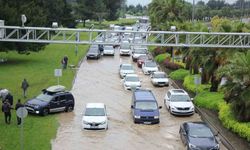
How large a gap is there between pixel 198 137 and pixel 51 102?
10534 mm

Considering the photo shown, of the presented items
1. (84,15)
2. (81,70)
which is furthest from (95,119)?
(84,15)

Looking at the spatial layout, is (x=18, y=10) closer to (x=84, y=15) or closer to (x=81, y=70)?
(x=81, y=70)

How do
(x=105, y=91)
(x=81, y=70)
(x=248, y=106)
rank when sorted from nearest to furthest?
(x=248, y=106)
(x=105, y=91)
(x=81, y=70)

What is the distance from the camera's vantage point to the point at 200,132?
2347 centimetres

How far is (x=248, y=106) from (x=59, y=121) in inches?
424

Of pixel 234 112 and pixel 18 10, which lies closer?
pixel 234 112

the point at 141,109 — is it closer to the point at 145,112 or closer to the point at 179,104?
the point at 145,112

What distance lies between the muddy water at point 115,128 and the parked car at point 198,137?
83 centimetres

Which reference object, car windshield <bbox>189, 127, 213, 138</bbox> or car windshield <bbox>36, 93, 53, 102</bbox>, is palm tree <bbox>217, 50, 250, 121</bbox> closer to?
car windshield <bbox>189, 127, 213, 138</bbox>

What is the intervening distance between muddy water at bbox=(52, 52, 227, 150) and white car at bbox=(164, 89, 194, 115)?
1.30 feet

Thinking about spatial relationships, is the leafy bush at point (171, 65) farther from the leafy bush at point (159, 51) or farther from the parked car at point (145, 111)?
the parked car at point (145, 111)

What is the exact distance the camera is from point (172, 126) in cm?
2834

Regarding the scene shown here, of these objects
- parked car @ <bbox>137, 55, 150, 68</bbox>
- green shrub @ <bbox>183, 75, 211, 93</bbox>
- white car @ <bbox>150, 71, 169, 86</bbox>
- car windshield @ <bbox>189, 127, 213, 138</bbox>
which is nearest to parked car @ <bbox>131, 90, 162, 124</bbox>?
car windshield @ <bbox>189, 127, 213, 138</bbox>

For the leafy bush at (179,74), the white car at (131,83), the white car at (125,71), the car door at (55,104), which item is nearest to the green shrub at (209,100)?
the white car at (131,83)
